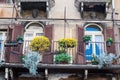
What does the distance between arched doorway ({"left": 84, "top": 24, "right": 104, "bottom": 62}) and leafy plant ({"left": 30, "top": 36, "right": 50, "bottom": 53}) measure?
78.1 inches

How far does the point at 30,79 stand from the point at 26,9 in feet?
12.2

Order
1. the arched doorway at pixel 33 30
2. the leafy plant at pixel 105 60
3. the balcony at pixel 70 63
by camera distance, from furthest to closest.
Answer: the arched doorway at pixel 33 30, the balcony at pixel 70 63, the leafy plant at pixel 105 60

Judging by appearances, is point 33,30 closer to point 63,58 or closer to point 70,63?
point 63,58

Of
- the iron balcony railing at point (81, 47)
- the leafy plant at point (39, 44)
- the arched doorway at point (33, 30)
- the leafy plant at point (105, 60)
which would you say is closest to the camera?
the leafy plant at point (105, 60)

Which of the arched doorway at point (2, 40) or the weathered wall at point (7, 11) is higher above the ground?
the weathered wall at point (7, 11)

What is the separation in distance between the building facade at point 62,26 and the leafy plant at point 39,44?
0.49 m

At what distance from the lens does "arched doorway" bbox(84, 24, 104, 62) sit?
1702 cm

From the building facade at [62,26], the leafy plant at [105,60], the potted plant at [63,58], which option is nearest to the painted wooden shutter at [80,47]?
the building facade at [62,26]

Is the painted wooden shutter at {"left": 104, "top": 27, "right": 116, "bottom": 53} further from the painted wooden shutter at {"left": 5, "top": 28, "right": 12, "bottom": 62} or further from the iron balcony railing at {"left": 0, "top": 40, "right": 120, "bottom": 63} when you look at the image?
the painted wooden shutter at {"left": 5, "top": 28, "right": 12, "bottom": 62}

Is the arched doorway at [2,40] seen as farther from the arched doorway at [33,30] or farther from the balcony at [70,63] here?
the arched doorway at [33,30]

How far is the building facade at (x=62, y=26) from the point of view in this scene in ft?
54.4

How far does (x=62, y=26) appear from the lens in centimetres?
1777

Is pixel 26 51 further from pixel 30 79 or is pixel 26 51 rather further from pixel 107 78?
pixel 107 78

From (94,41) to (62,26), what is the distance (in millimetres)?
1646
